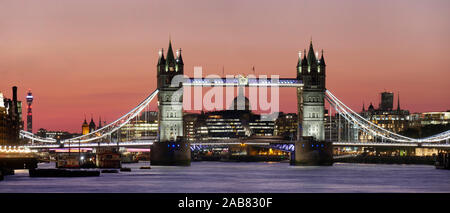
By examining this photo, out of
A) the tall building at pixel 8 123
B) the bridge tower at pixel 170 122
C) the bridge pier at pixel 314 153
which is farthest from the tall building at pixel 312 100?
the tall building at pixel 8 123

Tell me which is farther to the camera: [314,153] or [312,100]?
[312,100]

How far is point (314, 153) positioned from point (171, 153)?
51.6 ft

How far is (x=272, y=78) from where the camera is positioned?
3600 inches

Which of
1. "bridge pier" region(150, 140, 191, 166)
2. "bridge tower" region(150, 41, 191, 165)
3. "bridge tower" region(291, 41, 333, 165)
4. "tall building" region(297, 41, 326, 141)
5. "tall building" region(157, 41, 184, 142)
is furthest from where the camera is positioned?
"tall building" region(297, 41, 326, 141)

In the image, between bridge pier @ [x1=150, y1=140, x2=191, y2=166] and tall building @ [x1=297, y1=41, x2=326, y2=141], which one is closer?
bridge pier @ [x1=150, y1=140, x2=191, y2=166]

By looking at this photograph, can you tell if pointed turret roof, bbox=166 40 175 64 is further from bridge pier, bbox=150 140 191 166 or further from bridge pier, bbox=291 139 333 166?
bridge pier, bbox=291 139 333 166

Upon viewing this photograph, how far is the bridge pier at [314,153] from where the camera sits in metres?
93.7

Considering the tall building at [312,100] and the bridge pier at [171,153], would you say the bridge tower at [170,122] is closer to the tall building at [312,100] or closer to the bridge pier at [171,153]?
the bridge pier at [171,153]

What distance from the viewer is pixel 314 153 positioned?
93875 mm

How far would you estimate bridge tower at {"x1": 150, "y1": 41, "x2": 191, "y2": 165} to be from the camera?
92.3 meters

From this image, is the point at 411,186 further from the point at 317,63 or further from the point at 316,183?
the point at 317,63

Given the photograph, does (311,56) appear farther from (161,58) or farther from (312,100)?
(161,58)

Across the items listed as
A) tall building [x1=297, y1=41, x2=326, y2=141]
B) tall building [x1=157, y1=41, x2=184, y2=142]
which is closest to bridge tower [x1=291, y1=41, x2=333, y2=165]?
tall building [x1=297, y1=41, x2=326, y2=141]

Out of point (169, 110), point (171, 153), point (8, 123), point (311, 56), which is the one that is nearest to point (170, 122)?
point (169, 110)
